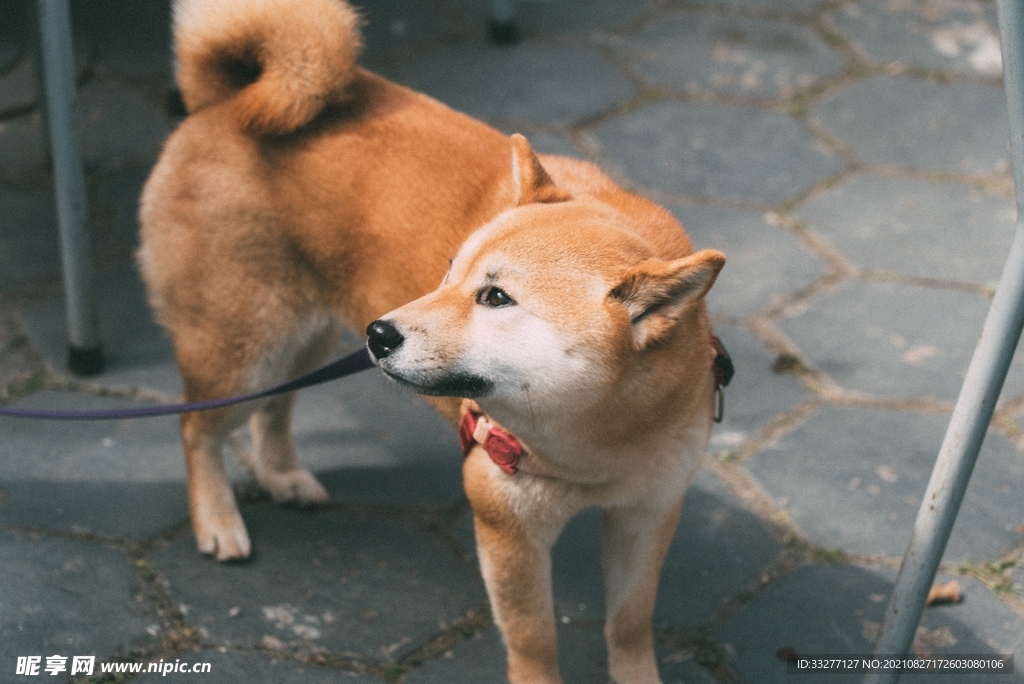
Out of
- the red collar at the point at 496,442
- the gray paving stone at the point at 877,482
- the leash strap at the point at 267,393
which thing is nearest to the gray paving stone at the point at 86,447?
the leash strap at the point at 267,393

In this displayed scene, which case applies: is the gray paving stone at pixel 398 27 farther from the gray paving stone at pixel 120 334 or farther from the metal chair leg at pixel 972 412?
the metal chair leg at pixel 972 412

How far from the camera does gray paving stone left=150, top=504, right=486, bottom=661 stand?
2.39m

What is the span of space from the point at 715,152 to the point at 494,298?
8.83 feet

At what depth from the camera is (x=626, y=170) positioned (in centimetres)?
411

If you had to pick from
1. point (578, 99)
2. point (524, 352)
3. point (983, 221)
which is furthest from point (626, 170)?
point (524, 352)

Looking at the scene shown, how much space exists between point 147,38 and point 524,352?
3.69 meters

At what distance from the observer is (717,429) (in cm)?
304

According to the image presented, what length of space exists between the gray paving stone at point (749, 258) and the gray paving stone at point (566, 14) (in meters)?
1.54

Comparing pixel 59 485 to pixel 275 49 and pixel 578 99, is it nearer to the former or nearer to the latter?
pixel 275 49

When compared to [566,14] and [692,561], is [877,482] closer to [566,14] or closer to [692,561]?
[692,561]

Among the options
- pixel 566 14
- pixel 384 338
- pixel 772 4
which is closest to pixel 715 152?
pixel 566 14

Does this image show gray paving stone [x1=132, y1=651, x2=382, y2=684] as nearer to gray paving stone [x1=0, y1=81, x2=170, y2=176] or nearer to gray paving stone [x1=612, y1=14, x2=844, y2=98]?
gray paving stone [x1=0, y1=81, x2=170, y2=176]

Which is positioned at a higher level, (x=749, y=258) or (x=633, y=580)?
(x=633, y=580)

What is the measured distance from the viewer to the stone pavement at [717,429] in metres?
2.42
